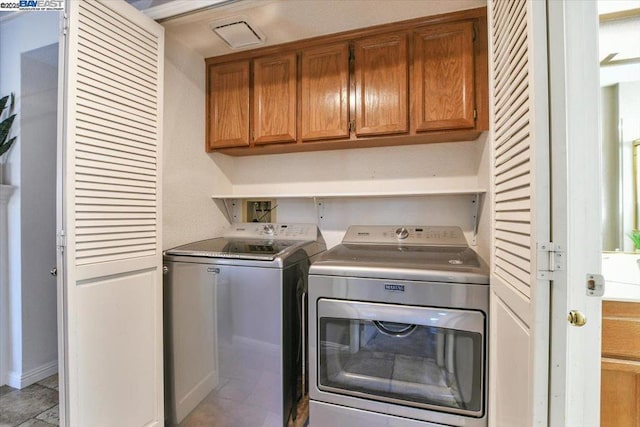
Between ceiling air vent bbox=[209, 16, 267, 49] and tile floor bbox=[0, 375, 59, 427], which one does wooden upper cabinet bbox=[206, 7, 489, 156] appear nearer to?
ceiling air vent bbox=[209, 16, 267, 49]

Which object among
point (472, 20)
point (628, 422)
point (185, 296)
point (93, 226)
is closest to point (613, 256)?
point (628, 422)

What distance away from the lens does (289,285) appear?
1491 millimetres

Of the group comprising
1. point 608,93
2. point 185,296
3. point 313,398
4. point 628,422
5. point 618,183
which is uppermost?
point 608,93

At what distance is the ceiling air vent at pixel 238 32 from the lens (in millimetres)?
1608

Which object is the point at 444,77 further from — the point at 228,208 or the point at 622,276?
the point at 228,208

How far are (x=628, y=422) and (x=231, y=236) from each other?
7.16ft

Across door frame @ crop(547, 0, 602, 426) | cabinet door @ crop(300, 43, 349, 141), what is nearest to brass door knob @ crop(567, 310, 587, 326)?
door frame @ crop(547, 0, 602, 426)

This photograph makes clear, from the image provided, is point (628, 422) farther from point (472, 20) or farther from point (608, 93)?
point (472, 20)

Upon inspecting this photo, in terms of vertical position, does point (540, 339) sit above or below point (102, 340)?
above

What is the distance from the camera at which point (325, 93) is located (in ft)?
5.95

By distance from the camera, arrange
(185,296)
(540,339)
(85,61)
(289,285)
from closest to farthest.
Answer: (540,339) < (85,61) < (289,285) < (185,296)

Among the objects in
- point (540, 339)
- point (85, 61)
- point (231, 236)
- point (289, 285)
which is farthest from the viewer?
point (231, 236)

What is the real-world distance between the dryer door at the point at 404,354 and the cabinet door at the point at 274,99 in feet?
3.65

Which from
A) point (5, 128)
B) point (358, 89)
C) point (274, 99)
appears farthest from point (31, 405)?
point (358, 89)
